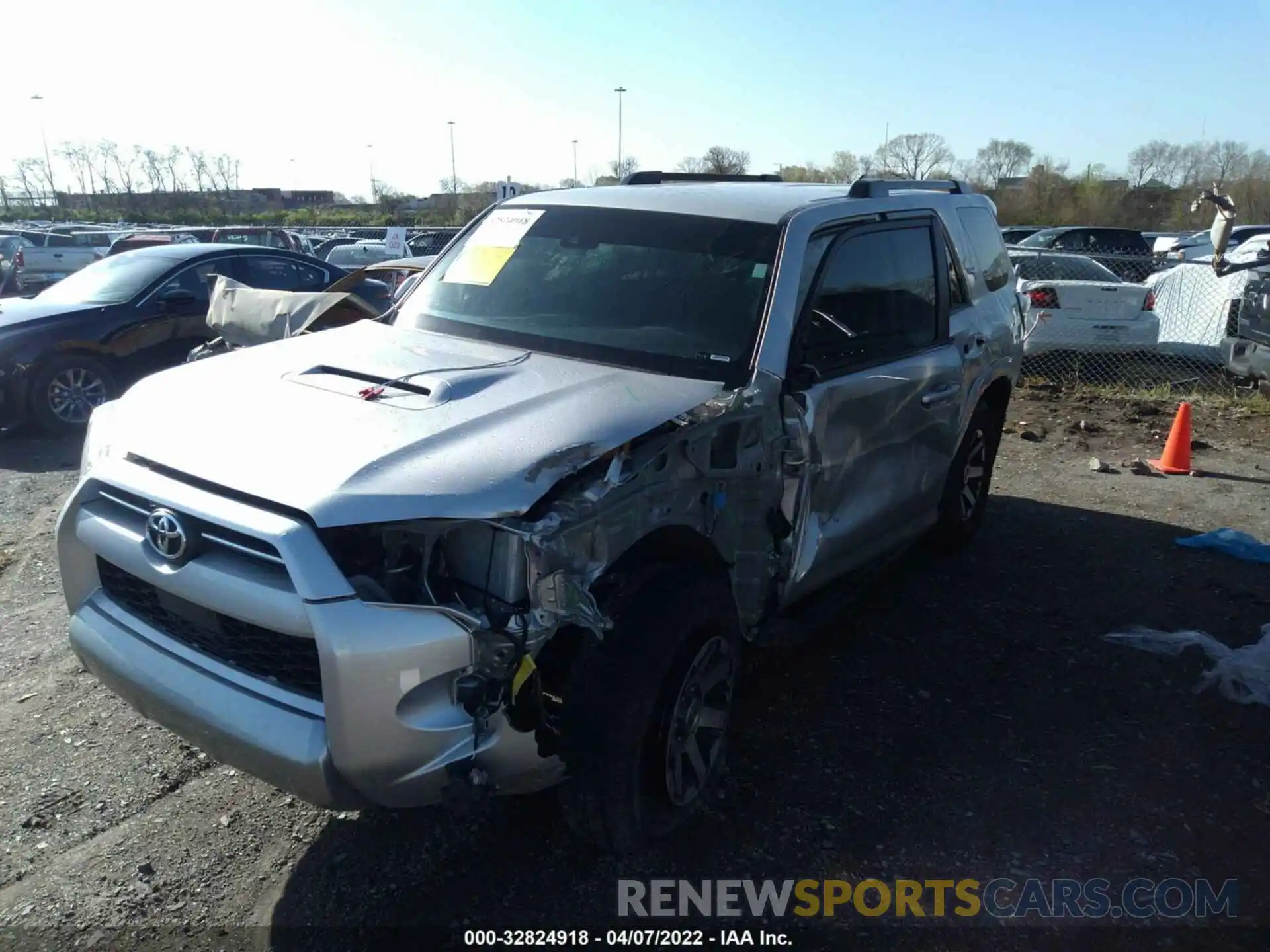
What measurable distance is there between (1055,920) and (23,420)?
8.37 meters

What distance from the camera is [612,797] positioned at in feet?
8.79

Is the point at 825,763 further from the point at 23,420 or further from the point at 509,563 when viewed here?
the point at 23,420

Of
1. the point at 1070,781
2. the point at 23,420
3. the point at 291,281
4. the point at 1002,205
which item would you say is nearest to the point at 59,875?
the point at 1070,781

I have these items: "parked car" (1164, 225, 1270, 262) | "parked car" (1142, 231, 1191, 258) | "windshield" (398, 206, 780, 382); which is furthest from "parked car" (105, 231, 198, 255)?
"parked car" (1142, 231, 1191, 258)

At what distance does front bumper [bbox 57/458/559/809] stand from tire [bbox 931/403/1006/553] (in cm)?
329

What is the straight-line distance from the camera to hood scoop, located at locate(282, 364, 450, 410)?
3027mm

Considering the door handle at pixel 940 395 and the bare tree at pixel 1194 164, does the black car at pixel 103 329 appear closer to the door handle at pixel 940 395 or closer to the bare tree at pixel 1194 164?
the door handle at pixel 940 395

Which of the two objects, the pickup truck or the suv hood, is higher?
the suv hood

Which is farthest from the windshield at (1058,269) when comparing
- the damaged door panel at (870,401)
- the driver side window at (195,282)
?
the driver side window at (195,282)

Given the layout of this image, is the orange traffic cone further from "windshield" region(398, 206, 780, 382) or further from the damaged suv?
"windshield" region(398, 206, 780, 382)

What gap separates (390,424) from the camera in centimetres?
282

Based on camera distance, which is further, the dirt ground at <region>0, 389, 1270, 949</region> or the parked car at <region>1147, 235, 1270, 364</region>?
the parked car at <region>1147, 235, 1270, 364</region>

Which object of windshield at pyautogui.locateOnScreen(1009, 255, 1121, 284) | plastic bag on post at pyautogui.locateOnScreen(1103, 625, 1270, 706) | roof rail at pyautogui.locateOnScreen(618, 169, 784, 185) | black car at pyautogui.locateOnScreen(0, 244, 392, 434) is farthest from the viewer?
windshield at pyautogui.locateOnScreen(1009, 255, 1121, 284)

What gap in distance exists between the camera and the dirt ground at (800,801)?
2838 millimetres
